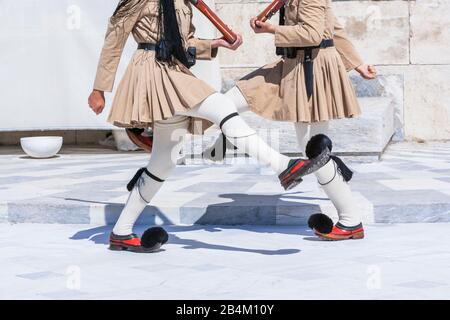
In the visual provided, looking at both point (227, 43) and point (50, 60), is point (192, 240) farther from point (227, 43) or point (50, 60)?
point (50, 60)

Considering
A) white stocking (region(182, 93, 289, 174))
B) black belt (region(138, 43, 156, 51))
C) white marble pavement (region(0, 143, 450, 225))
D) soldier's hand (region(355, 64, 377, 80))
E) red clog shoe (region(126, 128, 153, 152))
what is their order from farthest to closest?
white marble pavement (region(0, 143, 450, 225)) < soldier's hand (region(355, 64, 377, 80)) < red clog shoe (region(126, 128, 153, 152)) < black belt (region(138, 43, 156, 51)) < white stocking (region(182, 93, 289, 174))

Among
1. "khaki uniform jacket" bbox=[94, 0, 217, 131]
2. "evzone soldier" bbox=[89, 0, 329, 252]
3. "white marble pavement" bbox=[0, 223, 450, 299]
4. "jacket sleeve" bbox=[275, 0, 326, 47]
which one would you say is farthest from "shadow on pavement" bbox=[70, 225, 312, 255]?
"jacket sleeve" bbox=[275, 0, 326, 47]

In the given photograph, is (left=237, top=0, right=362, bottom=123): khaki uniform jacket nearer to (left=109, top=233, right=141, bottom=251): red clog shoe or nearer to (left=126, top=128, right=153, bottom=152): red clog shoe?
(left=126, top=128, right=153, bottom=152): red clog shoe

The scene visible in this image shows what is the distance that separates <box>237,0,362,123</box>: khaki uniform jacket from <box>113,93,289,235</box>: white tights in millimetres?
403

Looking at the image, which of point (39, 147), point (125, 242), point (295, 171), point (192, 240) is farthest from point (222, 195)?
point (39, 147)

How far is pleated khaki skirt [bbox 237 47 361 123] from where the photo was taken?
15.3 ft

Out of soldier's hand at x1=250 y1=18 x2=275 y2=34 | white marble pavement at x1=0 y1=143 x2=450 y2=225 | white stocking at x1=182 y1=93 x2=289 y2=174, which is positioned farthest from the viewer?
white marble pavement at x1=0 y1=143 x2=450 y2=225

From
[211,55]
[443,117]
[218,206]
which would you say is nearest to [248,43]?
[443,117]

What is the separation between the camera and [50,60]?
30.0 ft

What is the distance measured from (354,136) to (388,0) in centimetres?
257

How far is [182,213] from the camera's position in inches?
219

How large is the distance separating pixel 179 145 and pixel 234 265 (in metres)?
0.67

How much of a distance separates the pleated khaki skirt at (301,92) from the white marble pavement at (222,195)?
3.01 ft

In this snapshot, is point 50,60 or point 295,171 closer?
point 295,171
